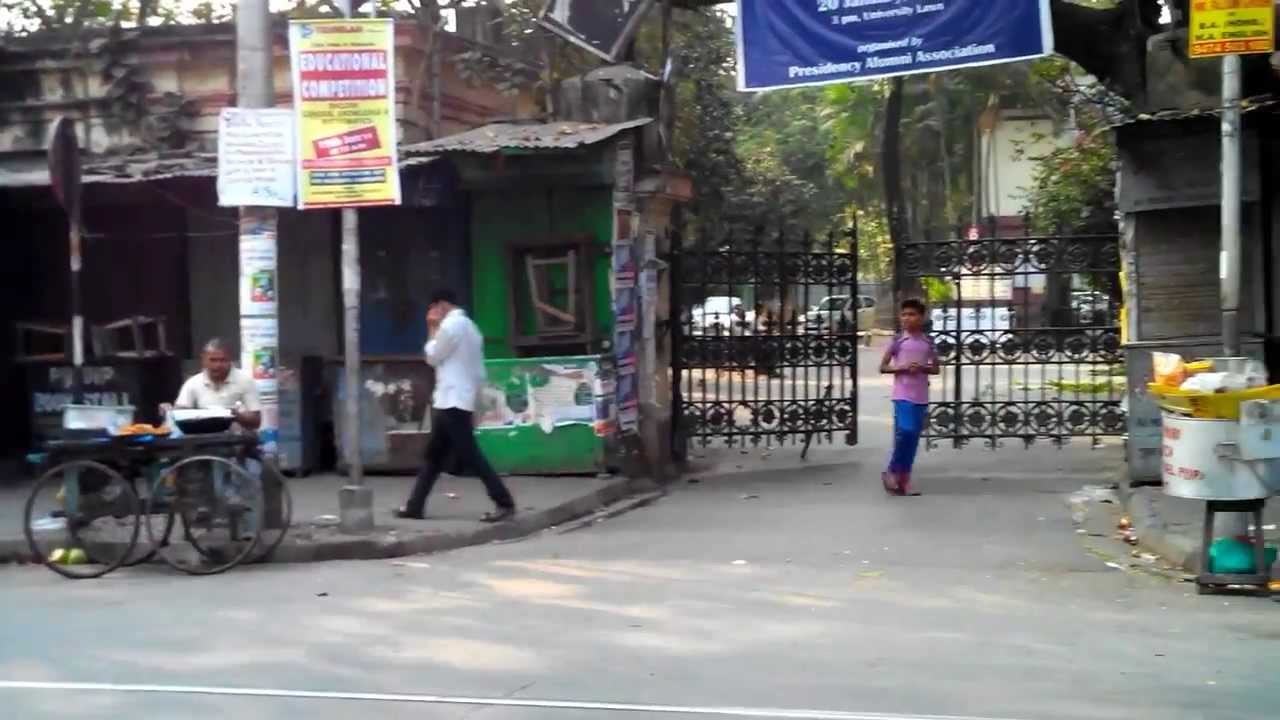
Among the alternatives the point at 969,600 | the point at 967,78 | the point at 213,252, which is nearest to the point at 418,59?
the point at 213,252

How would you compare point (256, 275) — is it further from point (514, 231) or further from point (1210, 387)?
point (1210, 387)

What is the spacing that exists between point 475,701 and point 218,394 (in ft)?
15.6

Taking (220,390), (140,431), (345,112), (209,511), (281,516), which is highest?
(345,112)

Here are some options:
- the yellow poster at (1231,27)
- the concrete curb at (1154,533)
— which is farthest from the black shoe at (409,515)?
the yellow poster at (1231,27)

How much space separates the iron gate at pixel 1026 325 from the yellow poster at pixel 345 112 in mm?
5943

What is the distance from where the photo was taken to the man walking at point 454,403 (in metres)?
10.5

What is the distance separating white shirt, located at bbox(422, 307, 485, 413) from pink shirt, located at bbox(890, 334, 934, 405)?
384cm

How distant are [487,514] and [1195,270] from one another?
19.9 ft

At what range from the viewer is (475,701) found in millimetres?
5930

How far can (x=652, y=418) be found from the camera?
13391mm

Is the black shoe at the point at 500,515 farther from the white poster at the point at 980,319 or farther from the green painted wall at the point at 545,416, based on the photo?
the white poster at the point at 980,319

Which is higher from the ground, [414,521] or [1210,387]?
[1210,387]

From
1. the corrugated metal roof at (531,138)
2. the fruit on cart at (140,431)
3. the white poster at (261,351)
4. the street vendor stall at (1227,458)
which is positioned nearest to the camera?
the street vendor stall at (1227,458)

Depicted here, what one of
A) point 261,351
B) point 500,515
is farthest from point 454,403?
point 261,351
